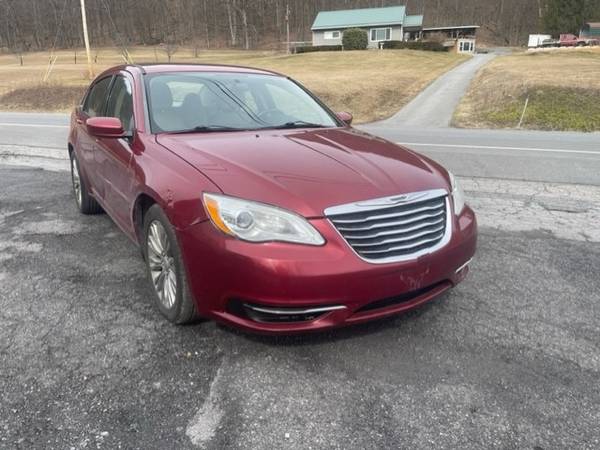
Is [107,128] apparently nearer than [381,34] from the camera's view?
Yes

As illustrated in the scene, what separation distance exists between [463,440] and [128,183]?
259 cm

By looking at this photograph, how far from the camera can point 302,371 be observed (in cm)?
270

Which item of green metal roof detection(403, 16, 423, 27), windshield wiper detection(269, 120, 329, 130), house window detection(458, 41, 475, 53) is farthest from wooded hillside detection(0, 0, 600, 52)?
windshield wiper detection(269, 120, 329, 130)

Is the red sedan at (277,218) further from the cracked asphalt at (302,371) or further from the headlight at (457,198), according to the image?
the cracked asphalt at (302,371)

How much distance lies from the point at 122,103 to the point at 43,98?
22401 millimetres

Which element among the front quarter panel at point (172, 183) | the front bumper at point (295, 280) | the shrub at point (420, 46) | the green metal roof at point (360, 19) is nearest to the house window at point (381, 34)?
the green metal roof at point (360, 19)

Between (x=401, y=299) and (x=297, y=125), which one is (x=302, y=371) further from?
(x=297, y=125)

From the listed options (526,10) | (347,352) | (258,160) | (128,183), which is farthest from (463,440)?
(526,10)

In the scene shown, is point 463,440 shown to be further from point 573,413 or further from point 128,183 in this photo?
point 128,183

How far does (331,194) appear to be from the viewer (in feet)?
8.89

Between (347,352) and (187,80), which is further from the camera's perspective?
(187,80)

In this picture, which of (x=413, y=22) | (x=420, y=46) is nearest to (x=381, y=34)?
(x=413, y=22)

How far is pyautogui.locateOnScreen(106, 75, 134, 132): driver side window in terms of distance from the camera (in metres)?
3.86

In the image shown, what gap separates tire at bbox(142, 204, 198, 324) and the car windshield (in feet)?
Answer: 2.62
